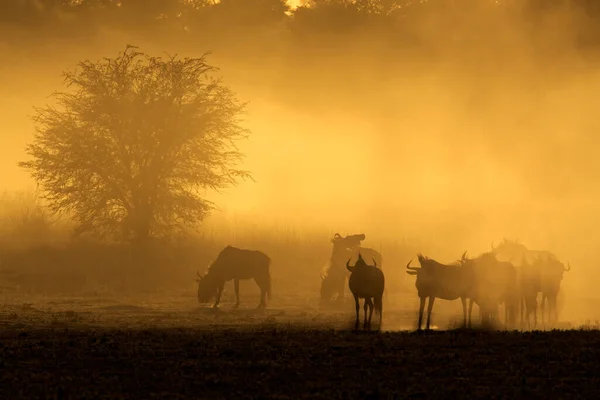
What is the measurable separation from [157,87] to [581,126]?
5678 inches

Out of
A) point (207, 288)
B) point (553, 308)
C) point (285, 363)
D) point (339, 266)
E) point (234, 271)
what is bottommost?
point (285, 363)

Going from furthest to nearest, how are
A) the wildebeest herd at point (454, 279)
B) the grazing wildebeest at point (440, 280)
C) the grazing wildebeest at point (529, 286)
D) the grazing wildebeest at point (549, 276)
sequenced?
the grazing wildebeest at point (549, 276), the grazing wildebeest at point (529, 286), the grazing wildebeest at point (440, 280), the wildebeest herd at point (454, 279)

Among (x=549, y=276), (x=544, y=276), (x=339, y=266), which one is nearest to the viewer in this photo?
(x=544, y=276)

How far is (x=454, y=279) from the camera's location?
3123cm

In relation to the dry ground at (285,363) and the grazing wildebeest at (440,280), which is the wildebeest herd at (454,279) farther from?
the dry ground at (285,363)

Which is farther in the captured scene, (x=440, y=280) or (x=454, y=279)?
(x=454, y=279)

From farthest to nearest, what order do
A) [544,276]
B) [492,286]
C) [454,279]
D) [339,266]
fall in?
[339,266] < [544,276] < [492,286] < [454,279]

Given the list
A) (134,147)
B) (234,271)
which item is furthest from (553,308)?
(134,147)

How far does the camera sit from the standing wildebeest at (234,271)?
128 feet

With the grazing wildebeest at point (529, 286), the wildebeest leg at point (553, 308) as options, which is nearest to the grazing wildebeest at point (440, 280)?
the grazing wildebeest at point (529, 286)

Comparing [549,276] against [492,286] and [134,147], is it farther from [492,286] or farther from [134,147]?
[134,147]

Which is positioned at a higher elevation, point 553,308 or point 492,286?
point 492,286

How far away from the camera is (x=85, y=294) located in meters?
42.7

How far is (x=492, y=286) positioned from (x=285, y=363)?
14.1m
